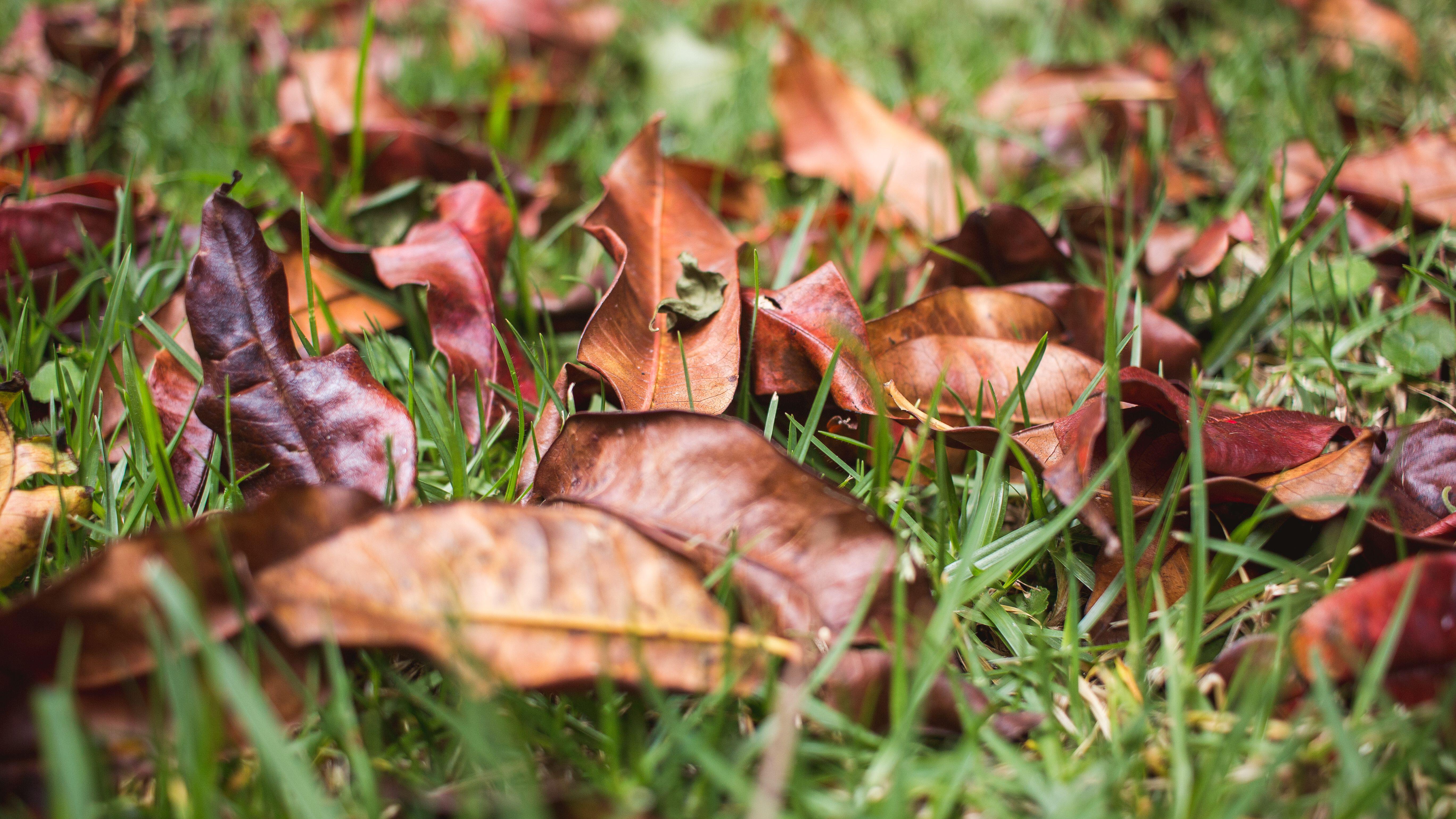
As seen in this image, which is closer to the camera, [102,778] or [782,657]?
[102,778]

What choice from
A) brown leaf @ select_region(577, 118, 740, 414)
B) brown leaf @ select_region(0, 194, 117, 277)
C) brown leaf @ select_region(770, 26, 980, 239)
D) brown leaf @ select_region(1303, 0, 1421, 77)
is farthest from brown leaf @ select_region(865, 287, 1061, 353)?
brown leaf @ select_region(1303, 0, 1421, 77)

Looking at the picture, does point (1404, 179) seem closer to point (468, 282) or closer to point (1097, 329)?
point (1097, 329)

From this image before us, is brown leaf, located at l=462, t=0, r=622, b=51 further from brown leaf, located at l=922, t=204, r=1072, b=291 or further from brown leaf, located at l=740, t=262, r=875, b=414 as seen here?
brown leaf, located at l=740, t=262, r=875, b=414

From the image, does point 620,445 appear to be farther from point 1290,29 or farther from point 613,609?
point 1290,29

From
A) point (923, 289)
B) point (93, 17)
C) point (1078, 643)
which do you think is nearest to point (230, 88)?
point (93, 17)

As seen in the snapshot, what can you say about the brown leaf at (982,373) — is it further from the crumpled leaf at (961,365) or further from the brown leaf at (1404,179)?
the brown leaf at (1404,179)

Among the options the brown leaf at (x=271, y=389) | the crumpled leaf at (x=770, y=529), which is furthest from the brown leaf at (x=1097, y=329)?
the brown leaf at (x=271, y=389)

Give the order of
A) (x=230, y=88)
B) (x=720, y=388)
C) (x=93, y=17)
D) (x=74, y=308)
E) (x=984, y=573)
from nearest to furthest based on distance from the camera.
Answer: (x=984, y=573)
(x=720, y=388)
(x=74, y=308)
(x=230, y=88)
(x=93, y=17)

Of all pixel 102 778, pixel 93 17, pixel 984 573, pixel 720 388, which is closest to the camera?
pixel 102 778
